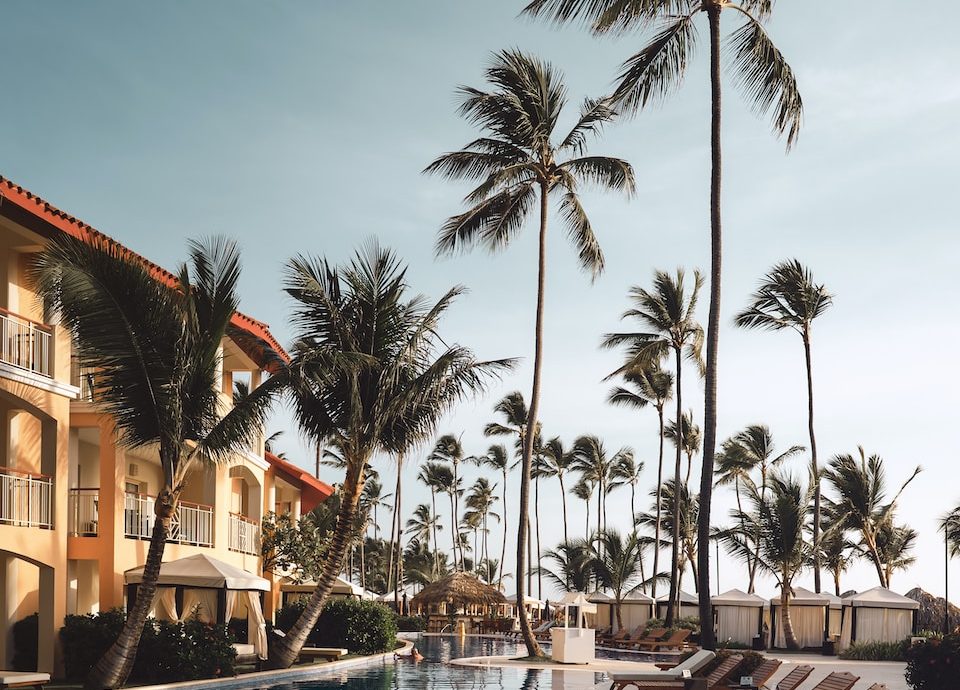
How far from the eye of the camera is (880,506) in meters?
49.1

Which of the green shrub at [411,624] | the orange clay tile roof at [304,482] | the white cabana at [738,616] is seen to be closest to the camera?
the orange clay tile roof at [304,482]

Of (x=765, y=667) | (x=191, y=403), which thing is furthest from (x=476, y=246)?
(x=765, y=667)

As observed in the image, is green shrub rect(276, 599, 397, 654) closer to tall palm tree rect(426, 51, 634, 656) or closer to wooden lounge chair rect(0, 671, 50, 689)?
tall palm tree rect(426, 51, 634, 656)

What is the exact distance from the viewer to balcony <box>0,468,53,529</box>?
56.1 feet

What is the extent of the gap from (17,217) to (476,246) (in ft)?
44.0

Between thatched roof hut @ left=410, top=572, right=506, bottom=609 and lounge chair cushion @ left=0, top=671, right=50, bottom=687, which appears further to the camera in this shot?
thatched roof hut @ left=410, top=572, right=506, bottom=609

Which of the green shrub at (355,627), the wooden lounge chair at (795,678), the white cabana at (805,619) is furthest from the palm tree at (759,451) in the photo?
the wooden lounge chair at (795,678)

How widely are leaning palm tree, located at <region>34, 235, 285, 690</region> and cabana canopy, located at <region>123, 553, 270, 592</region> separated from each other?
2.63 meters

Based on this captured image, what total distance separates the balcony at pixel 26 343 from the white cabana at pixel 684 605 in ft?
106

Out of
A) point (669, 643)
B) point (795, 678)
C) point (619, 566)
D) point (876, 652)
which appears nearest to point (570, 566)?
point (619, 566)

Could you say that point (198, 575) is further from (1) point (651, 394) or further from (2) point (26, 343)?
(1) point (651, 394)

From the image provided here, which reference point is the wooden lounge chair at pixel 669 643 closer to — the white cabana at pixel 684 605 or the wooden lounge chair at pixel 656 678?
the white cabana at pixel 684 605

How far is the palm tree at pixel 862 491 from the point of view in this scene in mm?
42531

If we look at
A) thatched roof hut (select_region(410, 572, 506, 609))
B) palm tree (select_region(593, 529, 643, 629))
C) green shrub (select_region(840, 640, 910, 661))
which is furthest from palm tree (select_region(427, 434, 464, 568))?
green shrub (select_region(840, 640, 910, 661))
